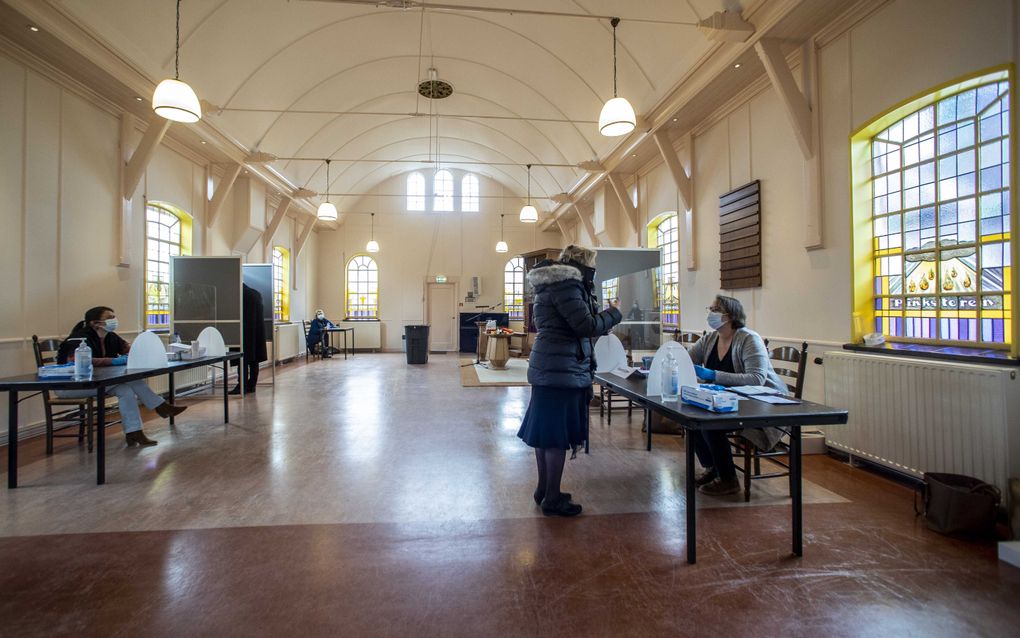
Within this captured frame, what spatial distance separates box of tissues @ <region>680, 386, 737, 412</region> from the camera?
87.9 inches

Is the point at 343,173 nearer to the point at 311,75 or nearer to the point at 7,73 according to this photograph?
the point at 311,75

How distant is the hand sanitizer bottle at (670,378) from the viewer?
8.37 feet

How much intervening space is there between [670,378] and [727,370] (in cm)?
87

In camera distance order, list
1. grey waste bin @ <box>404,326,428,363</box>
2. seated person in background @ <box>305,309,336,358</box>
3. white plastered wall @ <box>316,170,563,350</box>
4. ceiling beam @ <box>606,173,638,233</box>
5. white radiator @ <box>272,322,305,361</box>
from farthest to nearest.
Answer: white plastered wall @ <box>316,170,563,350</box> < seated person in background @ <box>305,309,336,358</box> < grey waste bin @ <box>404,326,428,363</box> < white radiator @ <box>272,322,305,361</box> < ceiling beam @ <box>606,173,638,233</box>

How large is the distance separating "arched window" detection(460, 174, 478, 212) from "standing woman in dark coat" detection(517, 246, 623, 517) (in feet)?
42.5

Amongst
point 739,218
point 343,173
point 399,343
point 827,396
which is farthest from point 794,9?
point 399,343

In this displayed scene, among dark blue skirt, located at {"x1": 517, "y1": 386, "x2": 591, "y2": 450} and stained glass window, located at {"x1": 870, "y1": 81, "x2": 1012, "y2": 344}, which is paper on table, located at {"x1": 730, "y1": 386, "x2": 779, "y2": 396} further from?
stained glass window, located at {"x1": 870, "y1": 81, "x2": 1012, "y2": 344}

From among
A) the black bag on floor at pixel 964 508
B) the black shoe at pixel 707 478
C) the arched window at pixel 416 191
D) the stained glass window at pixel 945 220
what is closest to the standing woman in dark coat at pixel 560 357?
the black shoe at pixel 707 478

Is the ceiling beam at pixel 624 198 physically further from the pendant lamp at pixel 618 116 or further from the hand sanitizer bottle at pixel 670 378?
the hand sanitizer bottle at pixel 670 378

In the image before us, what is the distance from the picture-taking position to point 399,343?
15227mm


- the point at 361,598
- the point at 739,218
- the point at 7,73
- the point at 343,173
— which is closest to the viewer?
the point at 361,598

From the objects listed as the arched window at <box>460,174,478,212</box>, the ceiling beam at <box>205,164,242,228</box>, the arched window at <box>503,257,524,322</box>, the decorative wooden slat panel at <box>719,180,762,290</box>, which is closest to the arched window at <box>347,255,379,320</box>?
the arched window at <box>460,174,478,212</box>

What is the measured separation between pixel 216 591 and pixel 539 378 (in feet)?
5.90

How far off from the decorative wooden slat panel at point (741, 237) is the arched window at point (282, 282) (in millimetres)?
9908
